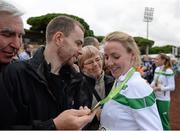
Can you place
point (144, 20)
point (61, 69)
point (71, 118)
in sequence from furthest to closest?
point (144, 20), point (61, 69), point (71, 118)

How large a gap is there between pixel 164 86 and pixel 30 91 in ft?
21.3

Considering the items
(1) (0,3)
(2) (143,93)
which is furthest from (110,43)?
(1) (0,3)

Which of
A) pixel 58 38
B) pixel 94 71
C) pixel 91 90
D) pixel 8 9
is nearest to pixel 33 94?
pixel 8 9

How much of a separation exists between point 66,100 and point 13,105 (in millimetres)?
423

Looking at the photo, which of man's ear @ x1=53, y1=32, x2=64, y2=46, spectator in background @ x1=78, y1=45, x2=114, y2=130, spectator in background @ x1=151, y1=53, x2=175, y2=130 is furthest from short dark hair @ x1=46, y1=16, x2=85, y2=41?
spectator in background @ x1=151, y1=53, x2=175, y2=130

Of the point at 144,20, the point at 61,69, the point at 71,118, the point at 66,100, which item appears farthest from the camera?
the point at 144,20

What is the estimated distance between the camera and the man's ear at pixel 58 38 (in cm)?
268

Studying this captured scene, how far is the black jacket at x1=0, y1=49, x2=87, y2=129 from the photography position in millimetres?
2061

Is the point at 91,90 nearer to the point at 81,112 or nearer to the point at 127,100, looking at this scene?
the point at 127,100

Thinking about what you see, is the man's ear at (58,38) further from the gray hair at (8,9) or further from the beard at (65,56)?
the gray hair at (8,9)

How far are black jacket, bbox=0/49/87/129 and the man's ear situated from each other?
0.79 ft

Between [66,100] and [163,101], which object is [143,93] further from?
[163,101]

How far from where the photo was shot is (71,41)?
107 inches

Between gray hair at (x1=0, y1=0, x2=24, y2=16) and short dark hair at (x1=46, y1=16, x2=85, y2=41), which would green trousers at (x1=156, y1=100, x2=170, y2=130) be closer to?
short dark hair at (x1=46, y1=16, x2=85, y2=41)
